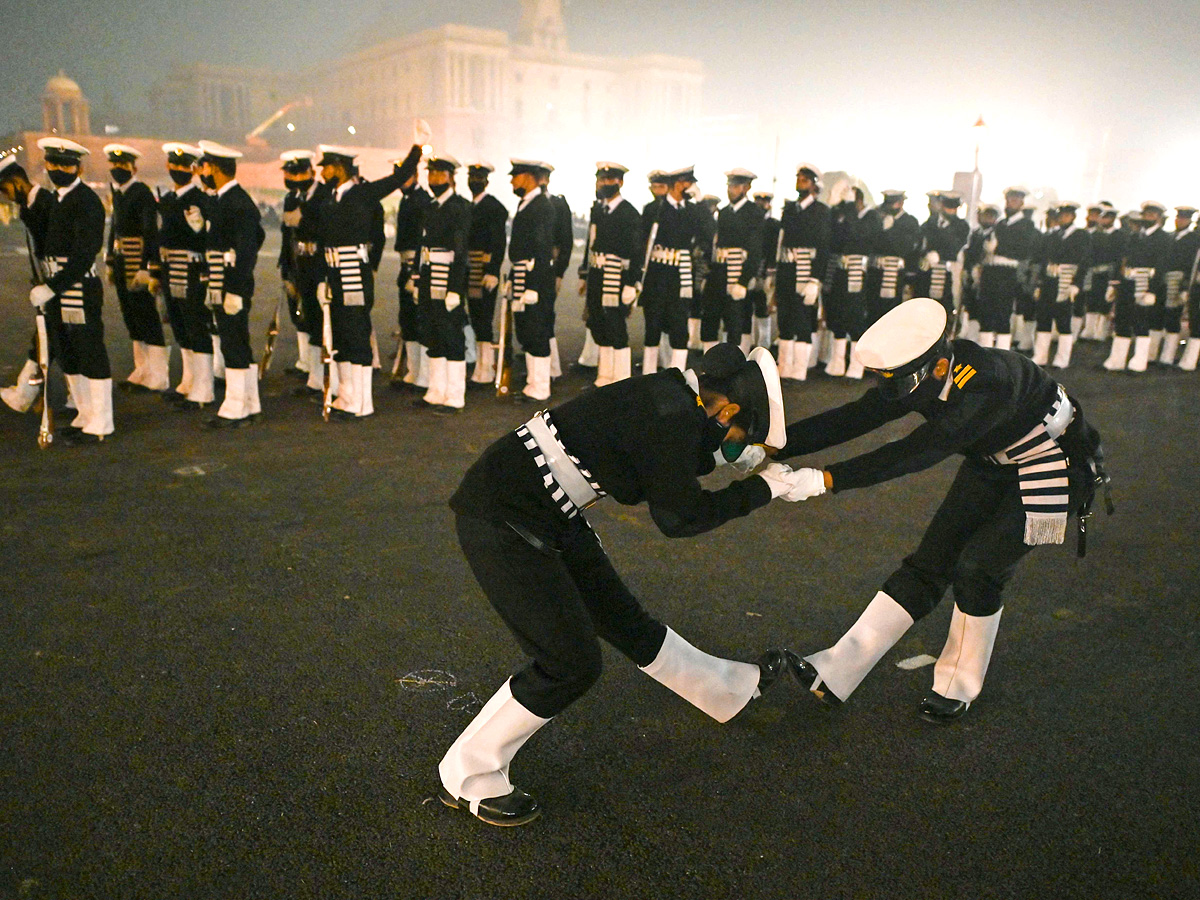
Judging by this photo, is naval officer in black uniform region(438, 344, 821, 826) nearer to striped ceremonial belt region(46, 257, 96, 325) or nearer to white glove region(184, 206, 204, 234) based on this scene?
→ striped ceremonial belt region(46, 257, 96, 325)

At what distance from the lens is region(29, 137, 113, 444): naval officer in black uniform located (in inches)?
280

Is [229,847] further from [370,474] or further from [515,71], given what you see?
[515,71]

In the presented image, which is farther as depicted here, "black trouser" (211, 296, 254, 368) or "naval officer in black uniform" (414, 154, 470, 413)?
"naval officer in black uniform" (414, 154, 470, 413)

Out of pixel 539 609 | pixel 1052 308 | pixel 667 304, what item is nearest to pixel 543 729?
pixel 539 609

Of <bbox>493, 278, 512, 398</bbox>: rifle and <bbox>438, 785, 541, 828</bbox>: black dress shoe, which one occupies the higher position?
<bbox>493, 278, 512, 398</bbox>: rifle

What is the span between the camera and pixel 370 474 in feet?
22.9

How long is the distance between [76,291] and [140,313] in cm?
177

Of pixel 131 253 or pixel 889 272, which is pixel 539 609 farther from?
pixel 889 272

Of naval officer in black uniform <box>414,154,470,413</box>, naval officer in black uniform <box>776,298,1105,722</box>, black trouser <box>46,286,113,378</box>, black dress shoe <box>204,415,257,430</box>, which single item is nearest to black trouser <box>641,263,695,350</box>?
naval officer in black uniform <box>414,154,470,413</box>

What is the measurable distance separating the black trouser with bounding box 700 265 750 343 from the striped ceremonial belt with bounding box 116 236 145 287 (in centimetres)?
629

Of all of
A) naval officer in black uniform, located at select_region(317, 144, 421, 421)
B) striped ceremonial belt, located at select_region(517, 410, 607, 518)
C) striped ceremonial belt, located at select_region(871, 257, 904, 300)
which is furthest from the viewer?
striped ceremonial belt, located at select_region(871, 257, 904, 300)

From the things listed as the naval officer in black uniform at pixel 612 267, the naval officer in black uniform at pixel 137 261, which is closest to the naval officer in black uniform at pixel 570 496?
the naval officer in black uniform at pixel 612 267

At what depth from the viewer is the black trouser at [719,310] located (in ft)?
36.3

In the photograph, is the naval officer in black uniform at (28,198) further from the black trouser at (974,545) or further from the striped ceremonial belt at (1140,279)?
the striped ceremonial belt at (1140,279)
